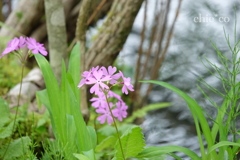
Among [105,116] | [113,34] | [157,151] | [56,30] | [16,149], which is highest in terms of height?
[113,34]

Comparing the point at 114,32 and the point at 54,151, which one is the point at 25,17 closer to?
the point at 114,32

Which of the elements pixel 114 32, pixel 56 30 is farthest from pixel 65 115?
pixel 114 32

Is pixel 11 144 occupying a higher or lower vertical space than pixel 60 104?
lower

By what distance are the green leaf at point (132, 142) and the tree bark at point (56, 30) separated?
0.75 meters

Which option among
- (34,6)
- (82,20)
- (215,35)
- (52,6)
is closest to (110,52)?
(82,20)

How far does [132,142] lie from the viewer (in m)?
1.16

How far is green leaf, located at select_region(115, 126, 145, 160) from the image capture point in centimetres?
110

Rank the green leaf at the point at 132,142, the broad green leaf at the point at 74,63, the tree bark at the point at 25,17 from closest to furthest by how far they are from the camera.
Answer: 1. the green leaf at the point at 132,142
2. the broad green leaf at the point at 74,63
3. the tree bark at the point at 25,17

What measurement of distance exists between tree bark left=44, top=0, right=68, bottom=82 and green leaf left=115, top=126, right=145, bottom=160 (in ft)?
2.46

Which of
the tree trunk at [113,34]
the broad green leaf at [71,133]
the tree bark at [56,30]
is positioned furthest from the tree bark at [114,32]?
the broad green leaf at [71,133]

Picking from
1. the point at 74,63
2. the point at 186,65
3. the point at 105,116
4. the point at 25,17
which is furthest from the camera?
the point at 186,65

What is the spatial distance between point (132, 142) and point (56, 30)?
0.83 meters

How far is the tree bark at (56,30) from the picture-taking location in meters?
1.67

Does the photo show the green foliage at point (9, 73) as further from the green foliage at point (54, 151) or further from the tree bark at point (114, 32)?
the green foliage at point (54, 151)
